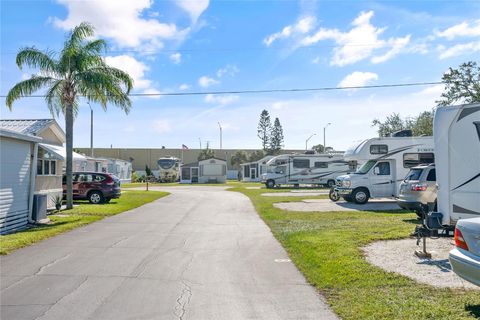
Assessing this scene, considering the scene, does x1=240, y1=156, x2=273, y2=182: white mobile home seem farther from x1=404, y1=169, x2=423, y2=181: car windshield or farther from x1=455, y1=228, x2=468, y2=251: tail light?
x1=455, y1=228, x2=468, y2=251: tail light

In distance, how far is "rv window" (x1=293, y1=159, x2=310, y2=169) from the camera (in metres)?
39.3

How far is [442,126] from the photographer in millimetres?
9906

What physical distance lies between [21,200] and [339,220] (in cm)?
1027

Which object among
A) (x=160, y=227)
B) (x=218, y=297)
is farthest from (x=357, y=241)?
(x=160, y=227)

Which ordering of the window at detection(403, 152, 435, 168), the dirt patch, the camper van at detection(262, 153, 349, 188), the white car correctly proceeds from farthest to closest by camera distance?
the camper van at detection(262, 153, 349, 188) < the window at detection(403, 152, 435, 168) < the dirt patch < the white car

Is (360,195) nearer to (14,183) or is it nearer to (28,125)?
(14,183)

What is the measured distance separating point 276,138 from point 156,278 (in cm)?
7968

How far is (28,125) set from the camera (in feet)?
70.2

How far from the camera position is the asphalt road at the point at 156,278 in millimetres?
5879

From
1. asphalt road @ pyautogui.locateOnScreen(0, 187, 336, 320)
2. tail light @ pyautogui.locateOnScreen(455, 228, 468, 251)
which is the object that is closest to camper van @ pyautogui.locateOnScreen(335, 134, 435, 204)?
asphalt road @ pyautogui.locateOnScreen(0, 187, 336, 320)

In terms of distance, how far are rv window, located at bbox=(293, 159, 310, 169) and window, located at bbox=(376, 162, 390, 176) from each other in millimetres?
17395

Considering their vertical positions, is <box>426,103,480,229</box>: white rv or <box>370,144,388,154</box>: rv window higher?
<box>370,144,388,154</box>: rv window

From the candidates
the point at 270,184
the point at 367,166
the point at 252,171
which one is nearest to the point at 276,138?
the point at 252,171

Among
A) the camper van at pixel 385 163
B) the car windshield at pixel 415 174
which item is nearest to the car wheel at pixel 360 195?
the camper van at pixel 385 163
